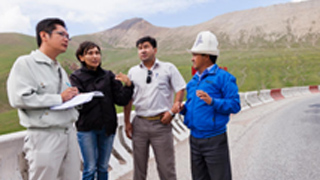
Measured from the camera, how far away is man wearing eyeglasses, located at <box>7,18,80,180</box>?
7.64 feet

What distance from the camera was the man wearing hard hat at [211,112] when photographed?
9.80ft

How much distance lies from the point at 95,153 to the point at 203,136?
53.4 inches

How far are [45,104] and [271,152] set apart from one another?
17.6ft

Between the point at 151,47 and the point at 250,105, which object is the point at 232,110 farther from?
the point at 250,105

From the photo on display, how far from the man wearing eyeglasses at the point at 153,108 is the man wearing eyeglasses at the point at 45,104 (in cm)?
125

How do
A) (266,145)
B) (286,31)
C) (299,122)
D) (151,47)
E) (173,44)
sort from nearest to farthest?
1. (151,47)
2. (266,145)
3. (299,122)
4. (286,31)
5. (173,44)

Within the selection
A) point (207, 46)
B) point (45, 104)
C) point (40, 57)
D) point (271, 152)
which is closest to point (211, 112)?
point (207, 46)

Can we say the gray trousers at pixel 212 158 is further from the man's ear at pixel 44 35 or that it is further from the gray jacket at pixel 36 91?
the man's ear at pixel 44 35

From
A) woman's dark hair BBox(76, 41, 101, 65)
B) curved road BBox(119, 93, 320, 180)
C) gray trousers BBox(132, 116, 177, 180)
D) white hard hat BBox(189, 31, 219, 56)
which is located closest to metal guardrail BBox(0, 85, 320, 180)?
curved road BBox(119, 93, 320, 180)

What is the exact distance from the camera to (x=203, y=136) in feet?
10.0

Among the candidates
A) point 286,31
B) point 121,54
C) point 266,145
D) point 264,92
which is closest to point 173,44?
point 121,54

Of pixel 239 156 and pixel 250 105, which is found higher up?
pixel 239 156

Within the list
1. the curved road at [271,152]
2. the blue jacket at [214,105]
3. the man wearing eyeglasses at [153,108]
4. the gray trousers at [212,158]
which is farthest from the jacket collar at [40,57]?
the curved road at [271,152]

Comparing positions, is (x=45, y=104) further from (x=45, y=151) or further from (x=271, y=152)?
(x=271, y=152)
